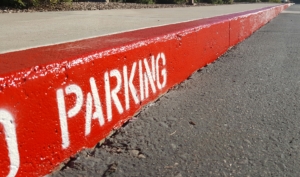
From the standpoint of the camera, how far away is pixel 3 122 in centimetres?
156

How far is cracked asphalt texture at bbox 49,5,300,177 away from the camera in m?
2.01

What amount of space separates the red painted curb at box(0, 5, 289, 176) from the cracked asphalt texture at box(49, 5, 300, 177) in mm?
116

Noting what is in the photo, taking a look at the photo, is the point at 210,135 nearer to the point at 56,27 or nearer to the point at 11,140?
the point at 11,140

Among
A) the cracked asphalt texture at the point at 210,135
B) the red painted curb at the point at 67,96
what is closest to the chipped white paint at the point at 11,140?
the red painted curb at the point at 67,96

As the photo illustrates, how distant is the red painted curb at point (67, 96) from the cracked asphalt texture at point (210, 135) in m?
0.12

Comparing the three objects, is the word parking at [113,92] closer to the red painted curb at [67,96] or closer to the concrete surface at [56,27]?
the red painted curb at [67,96]

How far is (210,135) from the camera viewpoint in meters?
2.45

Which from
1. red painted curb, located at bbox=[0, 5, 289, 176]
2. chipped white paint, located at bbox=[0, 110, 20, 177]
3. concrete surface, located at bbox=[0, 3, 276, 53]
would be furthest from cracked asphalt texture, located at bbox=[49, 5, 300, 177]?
concrete surface, located at bbox=[0, 3, 276, 53]

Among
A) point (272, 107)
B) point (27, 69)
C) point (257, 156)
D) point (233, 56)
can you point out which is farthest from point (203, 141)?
point (233, 56)

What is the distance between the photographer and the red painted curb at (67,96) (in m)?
1.63

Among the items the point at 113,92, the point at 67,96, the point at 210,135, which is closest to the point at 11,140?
the point at 67,96

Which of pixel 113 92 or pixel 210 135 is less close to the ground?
pixel 113 92

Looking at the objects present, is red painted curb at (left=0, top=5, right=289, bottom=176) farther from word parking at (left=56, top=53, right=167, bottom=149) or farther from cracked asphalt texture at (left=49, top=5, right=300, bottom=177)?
cracked asphalt texture at (left=49, top=5, right=300, bottom=177)

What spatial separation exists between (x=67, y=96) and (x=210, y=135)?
1019 mm
